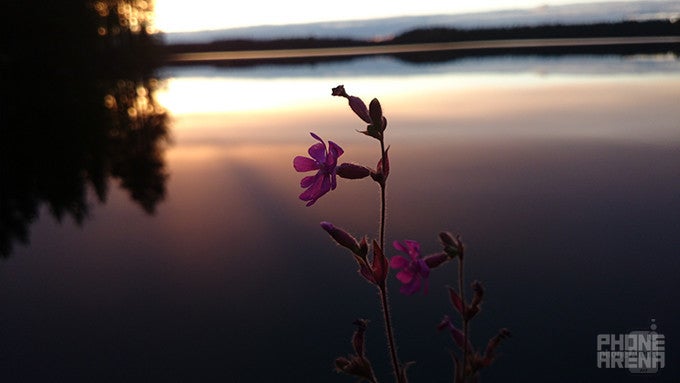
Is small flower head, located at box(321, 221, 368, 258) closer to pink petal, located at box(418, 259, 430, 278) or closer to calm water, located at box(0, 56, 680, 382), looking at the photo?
pink petal, located at box(418, 259, 430, 278)

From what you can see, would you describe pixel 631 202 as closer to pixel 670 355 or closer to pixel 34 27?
pixel 670 355

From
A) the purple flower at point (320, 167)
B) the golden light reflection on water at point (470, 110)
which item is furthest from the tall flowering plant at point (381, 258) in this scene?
the golden light reflection on water at point (470, 110)

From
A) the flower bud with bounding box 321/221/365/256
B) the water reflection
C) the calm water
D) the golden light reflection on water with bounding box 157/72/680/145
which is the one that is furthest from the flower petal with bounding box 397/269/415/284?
the golden light reflection on water with bounding box 157/72/680/145

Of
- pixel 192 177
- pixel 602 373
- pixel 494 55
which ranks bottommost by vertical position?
pixel 602 373

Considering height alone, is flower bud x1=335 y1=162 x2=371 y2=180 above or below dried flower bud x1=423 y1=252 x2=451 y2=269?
above

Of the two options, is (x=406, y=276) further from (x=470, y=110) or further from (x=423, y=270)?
(x=470, y=110)

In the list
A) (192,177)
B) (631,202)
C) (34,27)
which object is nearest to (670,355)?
(631,202)
